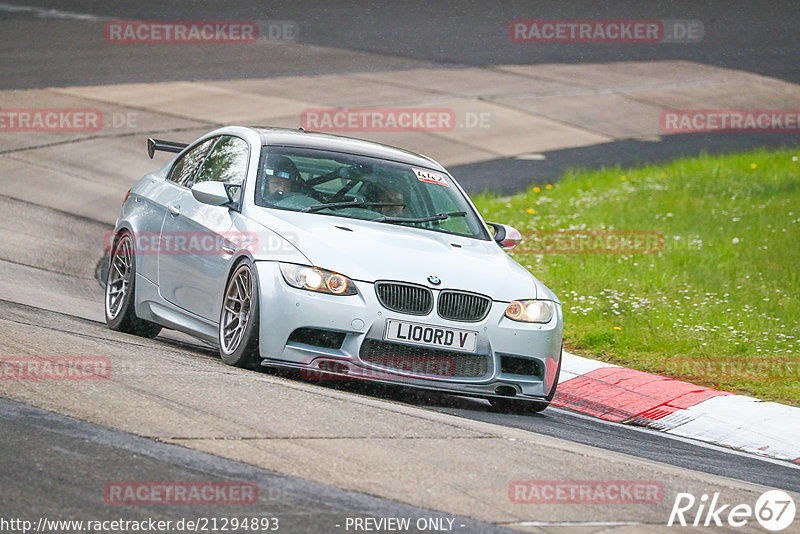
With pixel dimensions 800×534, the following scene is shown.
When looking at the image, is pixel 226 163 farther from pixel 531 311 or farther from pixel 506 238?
pixel 531 311

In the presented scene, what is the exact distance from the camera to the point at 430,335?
7336 millimetres

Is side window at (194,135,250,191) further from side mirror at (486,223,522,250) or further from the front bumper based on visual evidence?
side mirror at (486,223,522,250)

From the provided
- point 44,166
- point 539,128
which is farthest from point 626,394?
point 539,128

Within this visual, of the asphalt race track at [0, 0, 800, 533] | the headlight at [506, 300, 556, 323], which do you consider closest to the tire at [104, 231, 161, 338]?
the asphalt race track at [0, 0, 800, 533]

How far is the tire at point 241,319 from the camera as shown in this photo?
741 centimetres

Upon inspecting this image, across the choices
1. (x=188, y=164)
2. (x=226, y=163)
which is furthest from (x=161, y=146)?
(x=226, y=163)

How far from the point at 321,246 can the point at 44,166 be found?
9711mm

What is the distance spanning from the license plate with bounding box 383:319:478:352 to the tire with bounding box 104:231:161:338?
262 cm

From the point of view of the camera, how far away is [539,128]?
22.0 m

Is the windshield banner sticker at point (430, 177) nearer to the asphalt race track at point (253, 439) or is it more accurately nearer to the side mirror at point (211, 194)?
the side mirror at point (211, 194)

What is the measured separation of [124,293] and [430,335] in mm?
2942

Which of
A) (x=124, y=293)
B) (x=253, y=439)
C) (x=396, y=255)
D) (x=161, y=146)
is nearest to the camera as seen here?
(x=253, y=439)

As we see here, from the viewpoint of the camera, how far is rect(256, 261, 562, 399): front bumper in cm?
725

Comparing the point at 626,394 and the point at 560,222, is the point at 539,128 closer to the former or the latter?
the point at 560,222
